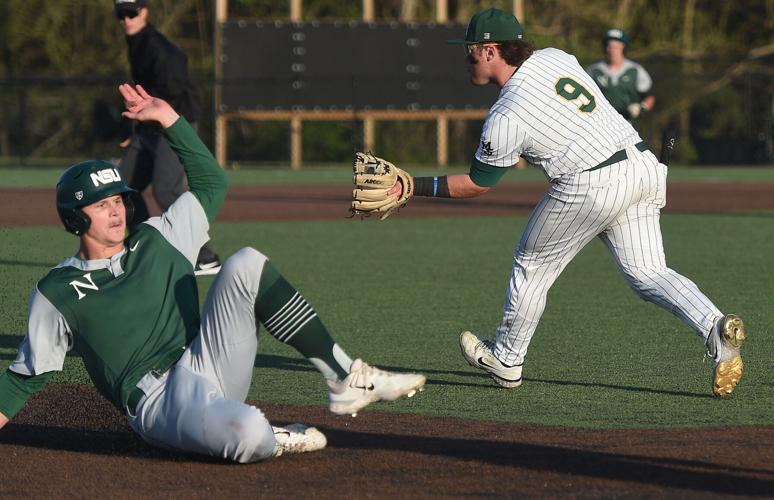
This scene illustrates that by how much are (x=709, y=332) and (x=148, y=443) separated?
2618 mm

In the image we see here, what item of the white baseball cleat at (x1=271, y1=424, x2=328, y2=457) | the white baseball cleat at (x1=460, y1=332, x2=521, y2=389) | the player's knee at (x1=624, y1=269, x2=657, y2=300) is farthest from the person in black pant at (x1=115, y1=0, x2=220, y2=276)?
the white baseball cleat at (x1=271, y1=424, x2=328, y2=457)

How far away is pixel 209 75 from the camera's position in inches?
1127

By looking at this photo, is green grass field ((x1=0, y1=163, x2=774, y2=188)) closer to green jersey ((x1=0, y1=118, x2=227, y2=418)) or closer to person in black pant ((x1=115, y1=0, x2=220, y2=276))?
person in black pant ((x1=115, y1=0, x2=220, y2=276))

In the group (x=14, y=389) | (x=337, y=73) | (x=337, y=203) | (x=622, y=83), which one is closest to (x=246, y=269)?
(x=14, y=389)

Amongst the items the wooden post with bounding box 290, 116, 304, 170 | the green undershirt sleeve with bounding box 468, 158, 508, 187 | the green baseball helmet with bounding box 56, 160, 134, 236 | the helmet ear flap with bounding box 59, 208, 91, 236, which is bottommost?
the wooden post with bounding box 290, 116, 304, 170

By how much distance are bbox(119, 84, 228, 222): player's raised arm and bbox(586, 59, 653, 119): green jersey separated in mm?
10165

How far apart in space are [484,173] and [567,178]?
39 centimetres

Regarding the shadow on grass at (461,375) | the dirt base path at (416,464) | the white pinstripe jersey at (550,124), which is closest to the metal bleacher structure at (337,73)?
the shadow on grass at (461,375)

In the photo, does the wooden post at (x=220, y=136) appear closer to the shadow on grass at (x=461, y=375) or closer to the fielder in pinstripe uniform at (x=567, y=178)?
the shadow on grass at (x=461, y=375)

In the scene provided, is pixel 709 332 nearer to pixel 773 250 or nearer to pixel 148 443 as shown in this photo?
pixel 148 443

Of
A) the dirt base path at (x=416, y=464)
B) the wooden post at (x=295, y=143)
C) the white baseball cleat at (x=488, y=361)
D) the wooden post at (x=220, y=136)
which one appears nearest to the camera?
the dirt base path at (x=416, y=464)

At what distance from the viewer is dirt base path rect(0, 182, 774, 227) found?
17.2 m

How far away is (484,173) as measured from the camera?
20.6ft

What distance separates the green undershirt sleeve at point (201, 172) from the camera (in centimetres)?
545
